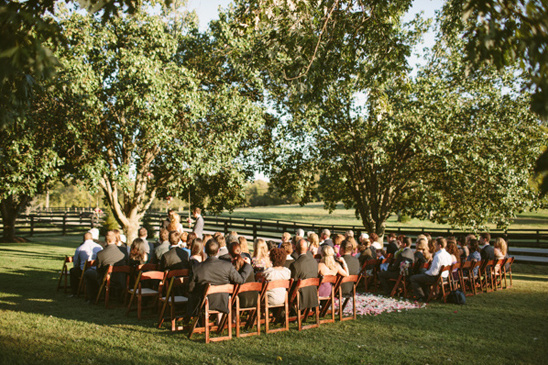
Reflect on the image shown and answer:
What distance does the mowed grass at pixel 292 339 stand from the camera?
18.2 ft

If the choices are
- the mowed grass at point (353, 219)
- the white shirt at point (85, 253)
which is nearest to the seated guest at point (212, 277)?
the white shirt at point (85, 253)

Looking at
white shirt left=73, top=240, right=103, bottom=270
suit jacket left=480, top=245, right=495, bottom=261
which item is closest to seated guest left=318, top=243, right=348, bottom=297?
white shirt left=73, top=240, right=103, bottom=270

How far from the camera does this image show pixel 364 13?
768 centimetres

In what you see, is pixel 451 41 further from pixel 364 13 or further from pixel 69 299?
pixel 69 299

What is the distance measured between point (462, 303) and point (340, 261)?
128 inches

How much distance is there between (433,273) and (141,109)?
9.78 metres

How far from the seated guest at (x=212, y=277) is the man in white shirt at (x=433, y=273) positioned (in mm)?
4887

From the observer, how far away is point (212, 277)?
6.55 metres

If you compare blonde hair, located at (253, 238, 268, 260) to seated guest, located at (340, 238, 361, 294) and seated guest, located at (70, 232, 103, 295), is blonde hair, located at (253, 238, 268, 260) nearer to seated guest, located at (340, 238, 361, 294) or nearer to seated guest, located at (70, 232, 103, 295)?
seated guest, located at (340, 238, 361, 294)

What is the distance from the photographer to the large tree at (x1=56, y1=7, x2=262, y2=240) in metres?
13.3

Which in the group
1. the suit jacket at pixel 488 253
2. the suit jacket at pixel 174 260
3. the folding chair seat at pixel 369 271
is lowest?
the folding chair seat at pixel 369 271

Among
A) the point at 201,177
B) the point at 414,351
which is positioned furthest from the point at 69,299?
the point at 201,177

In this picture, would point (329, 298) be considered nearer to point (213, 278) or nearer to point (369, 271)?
point (213, 278)

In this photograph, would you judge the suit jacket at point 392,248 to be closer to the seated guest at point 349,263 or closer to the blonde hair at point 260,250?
the seated guest at point 349,263
